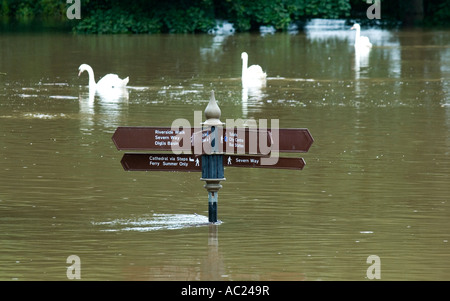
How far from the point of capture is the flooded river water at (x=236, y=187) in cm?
1013

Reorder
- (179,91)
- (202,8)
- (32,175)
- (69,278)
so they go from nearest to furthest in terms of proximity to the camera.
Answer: (69,278) < (32,175) < (179,91) < (202,8)

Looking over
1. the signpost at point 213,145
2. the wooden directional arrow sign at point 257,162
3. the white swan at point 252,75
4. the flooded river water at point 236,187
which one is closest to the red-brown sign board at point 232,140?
the signpost at point 213,145

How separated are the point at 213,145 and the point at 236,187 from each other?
2.76m

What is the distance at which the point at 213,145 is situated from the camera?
36.9 ft

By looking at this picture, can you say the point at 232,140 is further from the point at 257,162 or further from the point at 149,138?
the point at 149,138

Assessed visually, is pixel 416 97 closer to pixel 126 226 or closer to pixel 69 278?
pixel 126 226

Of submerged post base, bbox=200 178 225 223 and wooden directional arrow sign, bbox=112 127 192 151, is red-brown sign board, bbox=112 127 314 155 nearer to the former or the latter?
wooden directional arrow sign, bbox=112 127 192 151

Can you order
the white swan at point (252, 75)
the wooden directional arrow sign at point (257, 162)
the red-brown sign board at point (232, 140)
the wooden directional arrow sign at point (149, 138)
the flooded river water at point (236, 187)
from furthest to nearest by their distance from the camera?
the white swan at point (252, 75)
the wooden directional arrow sign at point (257, 162)
the wooden directional arrow sign at point (149, 138)
the red-brown sign board at point (232, 140)
the flooded river water at point (236, 187)

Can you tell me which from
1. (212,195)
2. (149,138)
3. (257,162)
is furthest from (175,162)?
(257,162)

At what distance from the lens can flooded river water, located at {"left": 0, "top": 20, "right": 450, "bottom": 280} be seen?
399 inches

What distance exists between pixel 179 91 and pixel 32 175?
411 inches

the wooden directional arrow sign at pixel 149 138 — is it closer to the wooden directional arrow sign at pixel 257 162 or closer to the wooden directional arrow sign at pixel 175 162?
the wooden directional arrow sign at pixel 175 162

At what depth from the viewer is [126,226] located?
11555 millimetres

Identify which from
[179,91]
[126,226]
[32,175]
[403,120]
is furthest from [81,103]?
[126,226]
